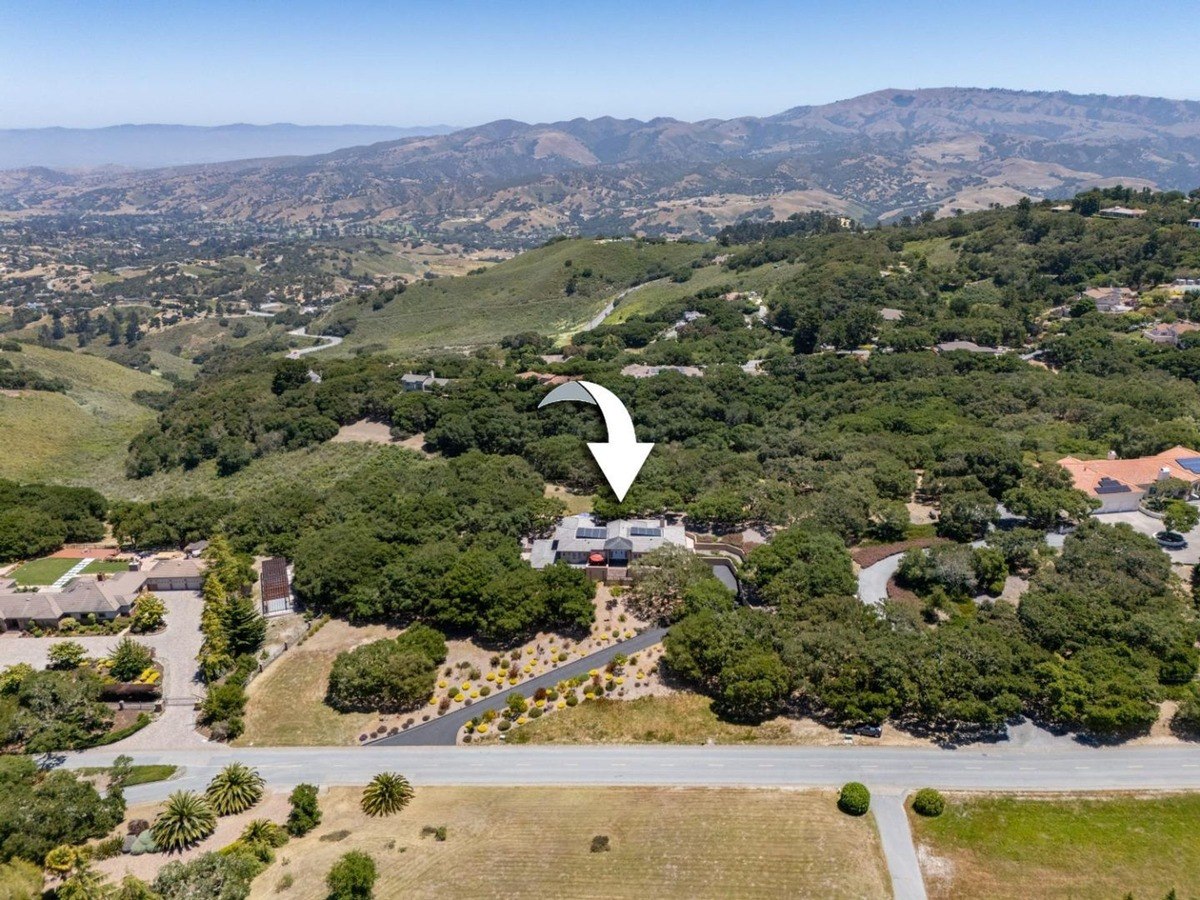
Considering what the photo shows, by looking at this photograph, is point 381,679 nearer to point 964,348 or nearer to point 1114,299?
point 964,348

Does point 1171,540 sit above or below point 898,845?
above

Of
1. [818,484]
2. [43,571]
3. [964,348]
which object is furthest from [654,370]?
[43,571]

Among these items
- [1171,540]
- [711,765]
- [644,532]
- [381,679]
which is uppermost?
[644,532]

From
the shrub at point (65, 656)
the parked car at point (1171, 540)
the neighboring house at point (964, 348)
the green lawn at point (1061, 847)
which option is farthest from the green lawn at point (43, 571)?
the neighboring house at point (964, 348)

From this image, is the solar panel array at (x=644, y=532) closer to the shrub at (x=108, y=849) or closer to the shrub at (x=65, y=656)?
the shrub at (x=108, y=849)

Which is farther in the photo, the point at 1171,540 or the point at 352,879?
the point at 1171,540

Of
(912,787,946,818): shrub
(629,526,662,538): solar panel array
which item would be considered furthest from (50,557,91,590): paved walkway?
(912,787,946,818): shrub

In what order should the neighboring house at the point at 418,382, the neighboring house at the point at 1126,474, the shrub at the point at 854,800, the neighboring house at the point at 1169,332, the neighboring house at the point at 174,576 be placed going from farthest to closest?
the neighboring house at the point at 418,382, the neighboring house at the point at 1169,332, the neighboring house at the point at 1126,474, the neighboring house at the point at 174,576, the shrub at the point at 854,800
